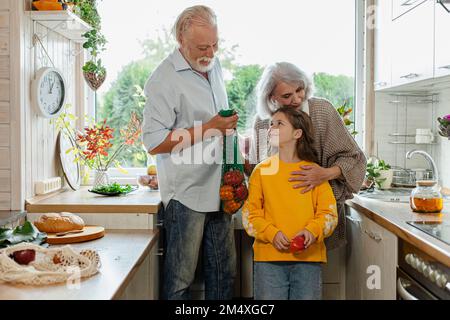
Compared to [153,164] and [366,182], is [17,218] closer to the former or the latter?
[153,164]

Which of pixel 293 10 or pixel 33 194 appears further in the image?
pixel 293 10

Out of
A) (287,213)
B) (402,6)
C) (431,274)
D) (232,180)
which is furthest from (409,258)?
(402,6)

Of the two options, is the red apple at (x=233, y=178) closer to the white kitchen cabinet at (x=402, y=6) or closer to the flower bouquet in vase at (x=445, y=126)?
the flower bouquet in vase at (x=445, y=126)

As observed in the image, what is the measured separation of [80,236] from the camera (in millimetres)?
2102

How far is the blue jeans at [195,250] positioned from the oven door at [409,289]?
733mm

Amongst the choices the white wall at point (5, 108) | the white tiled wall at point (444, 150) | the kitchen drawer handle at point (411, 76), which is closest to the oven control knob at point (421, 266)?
the kitchen drawer handle at point (411, 76)

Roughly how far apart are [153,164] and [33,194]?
808mm

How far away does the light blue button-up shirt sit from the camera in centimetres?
228

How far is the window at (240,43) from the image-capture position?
3.38 meters

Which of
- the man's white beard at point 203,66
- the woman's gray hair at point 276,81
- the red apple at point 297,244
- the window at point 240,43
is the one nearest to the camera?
the red apple at point 297,244

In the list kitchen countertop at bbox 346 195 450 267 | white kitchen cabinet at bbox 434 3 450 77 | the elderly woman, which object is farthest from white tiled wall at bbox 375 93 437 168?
the elderly woman

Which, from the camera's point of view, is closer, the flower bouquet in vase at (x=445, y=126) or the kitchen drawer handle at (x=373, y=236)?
the kitchen drawer handle at (x=373, y=236)
